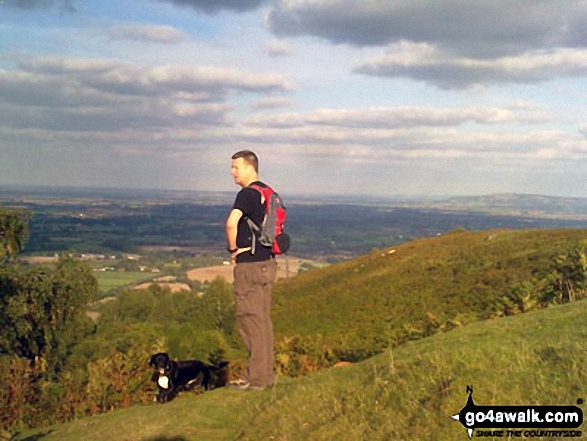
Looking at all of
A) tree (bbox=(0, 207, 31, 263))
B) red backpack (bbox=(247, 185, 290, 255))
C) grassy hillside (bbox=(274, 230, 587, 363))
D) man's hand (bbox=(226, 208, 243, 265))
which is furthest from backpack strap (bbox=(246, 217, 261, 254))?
tree (bbox=(0, 207, 31, 263))

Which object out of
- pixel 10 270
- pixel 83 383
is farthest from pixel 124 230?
pixel 83 383

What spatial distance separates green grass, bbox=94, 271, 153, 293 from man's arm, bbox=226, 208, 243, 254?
67944 millimetres

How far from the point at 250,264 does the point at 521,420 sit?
3.83 meters

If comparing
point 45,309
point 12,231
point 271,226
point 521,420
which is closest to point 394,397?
point 521,420

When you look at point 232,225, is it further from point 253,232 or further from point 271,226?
point 271,226

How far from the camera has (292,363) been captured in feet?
45.2

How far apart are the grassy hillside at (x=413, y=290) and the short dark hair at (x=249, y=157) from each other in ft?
27.2

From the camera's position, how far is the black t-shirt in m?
7.24

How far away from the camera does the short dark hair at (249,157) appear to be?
7473mm

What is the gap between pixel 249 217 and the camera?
7305 mm

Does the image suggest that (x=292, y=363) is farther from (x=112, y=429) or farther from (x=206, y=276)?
(x=206, y=276)

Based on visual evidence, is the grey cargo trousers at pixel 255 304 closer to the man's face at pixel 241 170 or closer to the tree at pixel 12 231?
the man's face at pixel 241 170

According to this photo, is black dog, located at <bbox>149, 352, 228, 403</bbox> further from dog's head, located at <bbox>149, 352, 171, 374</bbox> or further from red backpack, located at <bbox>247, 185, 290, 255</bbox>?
red backpack, located at <bbox>247, 185, 290, 255</bbox>

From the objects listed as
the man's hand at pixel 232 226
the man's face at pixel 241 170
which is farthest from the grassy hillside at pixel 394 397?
the man's face at pixel 241 170
